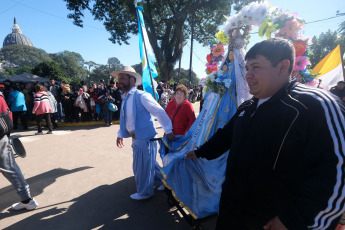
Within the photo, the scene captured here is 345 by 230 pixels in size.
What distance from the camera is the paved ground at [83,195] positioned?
270 centimetres

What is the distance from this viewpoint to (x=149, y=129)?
3.17 meters

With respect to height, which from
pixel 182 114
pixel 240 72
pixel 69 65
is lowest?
pixel 182 114

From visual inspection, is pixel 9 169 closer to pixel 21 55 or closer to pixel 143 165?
pixel 143 165

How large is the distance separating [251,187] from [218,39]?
2.52m

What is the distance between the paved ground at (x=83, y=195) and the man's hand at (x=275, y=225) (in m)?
1.64

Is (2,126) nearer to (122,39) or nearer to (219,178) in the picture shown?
(219,178)

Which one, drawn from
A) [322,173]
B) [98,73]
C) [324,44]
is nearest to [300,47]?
[322,173]

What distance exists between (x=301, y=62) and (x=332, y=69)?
18.5 ft

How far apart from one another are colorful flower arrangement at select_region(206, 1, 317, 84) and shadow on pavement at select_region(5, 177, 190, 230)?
2.69 metres

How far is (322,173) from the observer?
99cm

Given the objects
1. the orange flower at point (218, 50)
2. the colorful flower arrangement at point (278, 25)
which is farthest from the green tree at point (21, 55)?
the colorful flower arrangement at point (278, 25)

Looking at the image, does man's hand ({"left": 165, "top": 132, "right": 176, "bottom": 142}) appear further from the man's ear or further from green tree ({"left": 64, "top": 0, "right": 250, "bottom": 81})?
green tree ({"left": 64, "top": 0, "right": 250, "bottom": 81})

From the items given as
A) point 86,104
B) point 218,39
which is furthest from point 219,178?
point 86,104

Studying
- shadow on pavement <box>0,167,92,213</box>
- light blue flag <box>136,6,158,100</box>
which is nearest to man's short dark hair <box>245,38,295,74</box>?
light blue flag <box>136,6,158,100</box>
